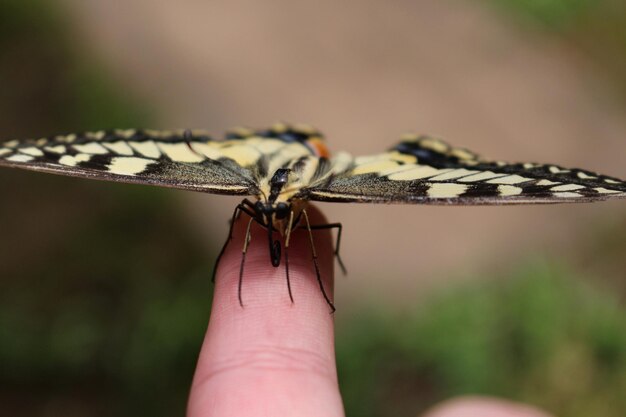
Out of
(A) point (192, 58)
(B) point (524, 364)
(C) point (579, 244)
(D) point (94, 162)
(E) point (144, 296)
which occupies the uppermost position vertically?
(A) point (192, 58)

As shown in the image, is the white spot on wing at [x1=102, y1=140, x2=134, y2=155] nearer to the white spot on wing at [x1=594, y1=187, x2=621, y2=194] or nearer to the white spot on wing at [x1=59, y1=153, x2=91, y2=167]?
the white spot on wing at [x1=59, y1=153, x2=91, y2=167]

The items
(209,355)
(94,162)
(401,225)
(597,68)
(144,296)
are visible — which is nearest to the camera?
(209,355)

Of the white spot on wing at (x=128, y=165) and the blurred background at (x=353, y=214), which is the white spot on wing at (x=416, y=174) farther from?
the blurred background at (x=353, y=214)

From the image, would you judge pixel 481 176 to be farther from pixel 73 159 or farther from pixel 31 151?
pixel 31 151

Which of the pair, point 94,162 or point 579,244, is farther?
point 579,244

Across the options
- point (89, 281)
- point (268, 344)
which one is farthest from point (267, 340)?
point (89, 281)

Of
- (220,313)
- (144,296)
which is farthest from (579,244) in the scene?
(220,313)

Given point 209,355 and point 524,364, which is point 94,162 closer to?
point 209,355

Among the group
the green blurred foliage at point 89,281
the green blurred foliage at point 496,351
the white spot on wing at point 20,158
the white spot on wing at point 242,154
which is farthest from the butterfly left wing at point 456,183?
the green blurred foliage at point 89,281
